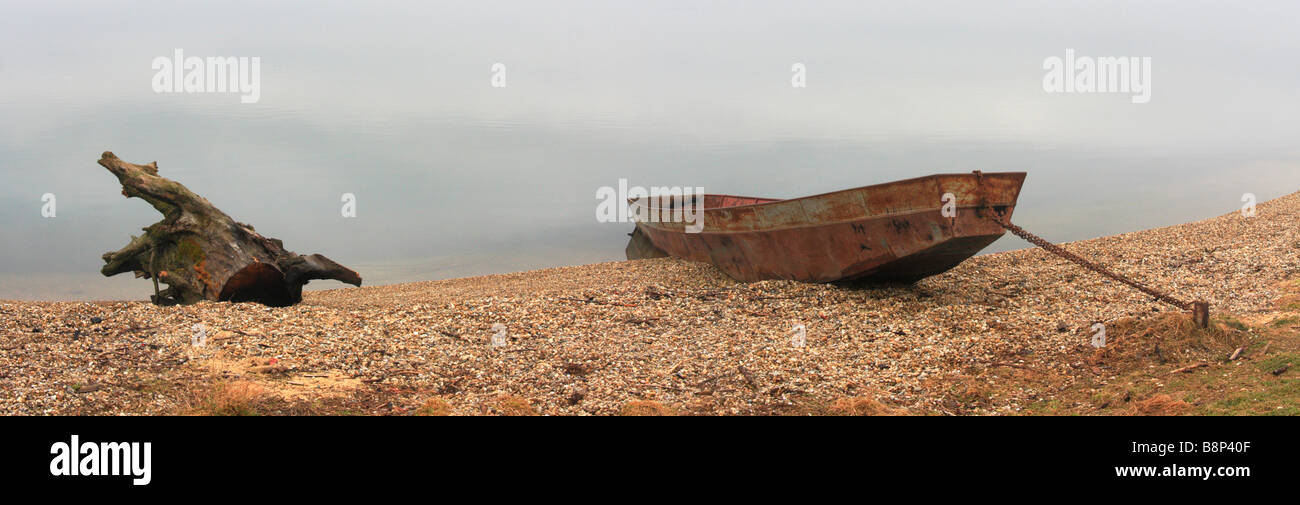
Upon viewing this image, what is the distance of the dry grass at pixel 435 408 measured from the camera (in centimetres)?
848

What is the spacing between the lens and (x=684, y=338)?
12.0 metres

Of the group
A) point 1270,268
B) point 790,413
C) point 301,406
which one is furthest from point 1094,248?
point 301,406

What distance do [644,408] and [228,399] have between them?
4.00 m

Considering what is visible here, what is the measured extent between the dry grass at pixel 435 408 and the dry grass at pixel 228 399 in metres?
1.52

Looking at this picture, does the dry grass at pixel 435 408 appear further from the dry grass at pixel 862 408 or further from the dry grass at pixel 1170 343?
the dry grass at pixel 1170 343

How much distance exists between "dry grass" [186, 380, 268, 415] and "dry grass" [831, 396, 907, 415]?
567cm

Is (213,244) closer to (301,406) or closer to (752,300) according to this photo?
(301,406)

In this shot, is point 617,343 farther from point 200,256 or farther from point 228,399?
point 200,256

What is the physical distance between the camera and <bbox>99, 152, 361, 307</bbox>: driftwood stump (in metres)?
13.8

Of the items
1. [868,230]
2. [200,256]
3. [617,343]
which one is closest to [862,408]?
[617,343]

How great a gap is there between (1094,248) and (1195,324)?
8.57 meters

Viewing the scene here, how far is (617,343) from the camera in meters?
11.7

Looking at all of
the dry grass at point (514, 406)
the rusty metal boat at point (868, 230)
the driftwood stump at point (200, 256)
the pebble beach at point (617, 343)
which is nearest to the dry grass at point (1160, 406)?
the pebble beach at point (617, 343)

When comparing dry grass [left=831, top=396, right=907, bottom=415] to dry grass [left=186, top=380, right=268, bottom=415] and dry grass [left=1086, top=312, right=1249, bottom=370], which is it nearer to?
dry grass [left=1086, top=312, right=1249, bottom=370]
